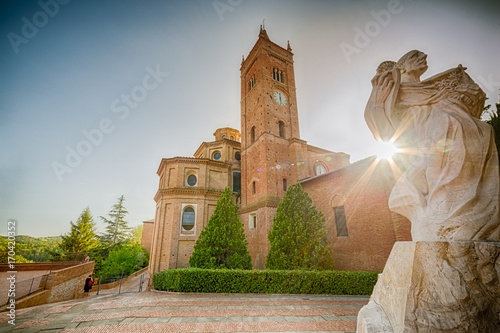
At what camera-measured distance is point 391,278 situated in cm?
219

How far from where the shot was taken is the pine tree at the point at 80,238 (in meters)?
23.7

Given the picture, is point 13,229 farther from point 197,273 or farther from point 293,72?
point 293,72

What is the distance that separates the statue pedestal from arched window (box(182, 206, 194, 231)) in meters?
18.4

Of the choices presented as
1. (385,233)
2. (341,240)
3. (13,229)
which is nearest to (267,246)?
(341,240)

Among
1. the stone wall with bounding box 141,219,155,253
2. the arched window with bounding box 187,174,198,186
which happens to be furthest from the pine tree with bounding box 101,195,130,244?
the arched window with bounding box 187,174,198,186

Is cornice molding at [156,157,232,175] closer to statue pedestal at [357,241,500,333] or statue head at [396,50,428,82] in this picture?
statue head at [396,50,428,82]

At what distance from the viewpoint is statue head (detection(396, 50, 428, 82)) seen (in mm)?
2984

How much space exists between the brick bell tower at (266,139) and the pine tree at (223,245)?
435 cm

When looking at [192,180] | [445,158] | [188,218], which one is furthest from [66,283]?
[445,158]

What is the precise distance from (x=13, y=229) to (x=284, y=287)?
918cm

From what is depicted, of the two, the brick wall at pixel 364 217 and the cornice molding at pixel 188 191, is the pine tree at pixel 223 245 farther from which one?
the cornice molding at pixel 188 191

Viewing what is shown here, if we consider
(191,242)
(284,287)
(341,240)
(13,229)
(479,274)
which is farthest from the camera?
(191,242)

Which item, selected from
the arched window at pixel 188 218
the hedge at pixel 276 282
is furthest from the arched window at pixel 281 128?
the hedge at pixel 276 282

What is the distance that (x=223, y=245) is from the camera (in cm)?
1088
